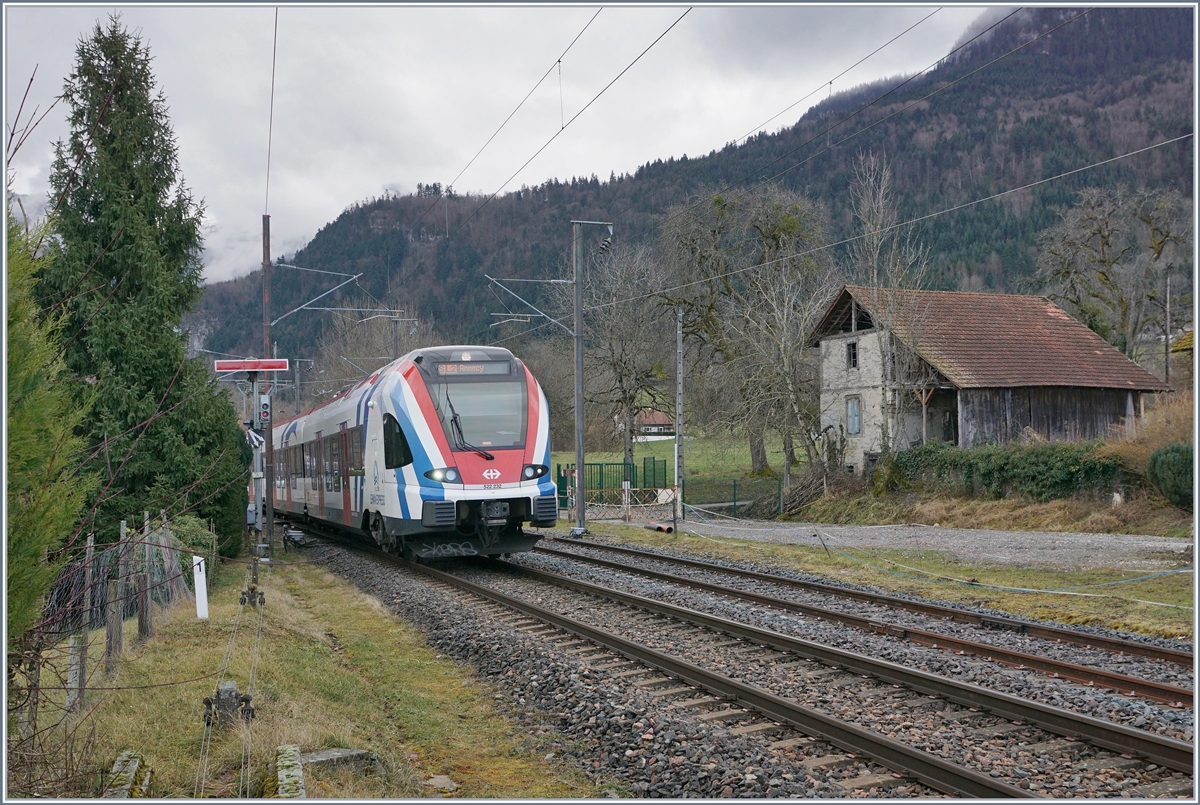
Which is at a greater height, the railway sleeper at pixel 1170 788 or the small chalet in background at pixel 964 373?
the small chalet in background at pixel 964 373

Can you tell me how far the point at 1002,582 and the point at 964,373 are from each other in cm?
2033

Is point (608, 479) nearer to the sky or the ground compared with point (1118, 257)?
nearer to the ground

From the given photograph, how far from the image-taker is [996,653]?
9.24m

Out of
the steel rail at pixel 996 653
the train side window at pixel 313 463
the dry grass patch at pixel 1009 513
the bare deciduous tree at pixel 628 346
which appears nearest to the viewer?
the steel rail at pixel 996 653

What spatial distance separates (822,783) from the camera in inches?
227

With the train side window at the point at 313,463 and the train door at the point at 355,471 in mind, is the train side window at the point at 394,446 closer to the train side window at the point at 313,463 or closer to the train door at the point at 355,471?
the train door at the point at 355,471

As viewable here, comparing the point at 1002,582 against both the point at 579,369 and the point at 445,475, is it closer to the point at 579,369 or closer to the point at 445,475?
the point at 445,475

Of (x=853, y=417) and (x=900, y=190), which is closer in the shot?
(x=853, y=417)

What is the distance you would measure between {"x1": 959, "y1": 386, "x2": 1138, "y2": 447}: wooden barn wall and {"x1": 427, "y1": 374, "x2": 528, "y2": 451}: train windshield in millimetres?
21839

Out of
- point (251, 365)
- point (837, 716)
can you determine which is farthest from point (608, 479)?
point (837, 716)

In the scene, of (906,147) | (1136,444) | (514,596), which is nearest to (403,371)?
(514,596)

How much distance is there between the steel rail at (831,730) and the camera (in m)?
5.55

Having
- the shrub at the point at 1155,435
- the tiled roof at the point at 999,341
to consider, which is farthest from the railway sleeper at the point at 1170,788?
the tiled roof at the point at 999,341

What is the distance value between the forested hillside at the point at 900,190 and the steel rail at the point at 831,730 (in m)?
75.5
